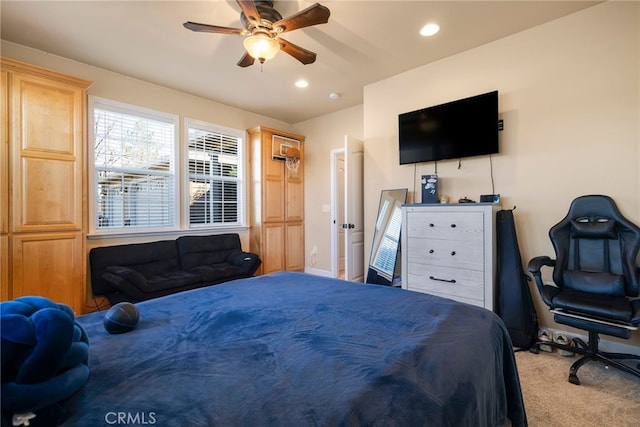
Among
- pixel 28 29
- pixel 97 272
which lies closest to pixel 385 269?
pixel 97 272

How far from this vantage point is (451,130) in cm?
307

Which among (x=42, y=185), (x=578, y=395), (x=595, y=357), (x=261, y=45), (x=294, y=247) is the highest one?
(x=261, y=45)

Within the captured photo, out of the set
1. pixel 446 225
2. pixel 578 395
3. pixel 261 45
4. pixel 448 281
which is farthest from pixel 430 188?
pixel 261 45

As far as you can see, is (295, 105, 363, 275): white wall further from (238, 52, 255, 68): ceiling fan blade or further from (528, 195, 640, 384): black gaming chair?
(528, 195, 640, 384): black gaming chair

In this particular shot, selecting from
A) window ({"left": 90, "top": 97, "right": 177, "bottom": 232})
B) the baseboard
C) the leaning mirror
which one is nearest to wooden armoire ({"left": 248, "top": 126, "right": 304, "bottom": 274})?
the baseboard

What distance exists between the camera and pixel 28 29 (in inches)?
106

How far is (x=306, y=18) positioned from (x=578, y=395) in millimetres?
3108

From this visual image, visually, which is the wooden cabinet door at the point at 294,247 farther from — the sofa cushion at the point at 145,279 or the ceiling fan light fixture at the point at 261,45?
the ceiling fan light fixture at the point at 261,45

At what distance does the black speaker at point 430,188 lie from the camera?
3179 mm

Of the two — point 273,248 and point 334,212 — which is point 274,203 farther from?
point 334,212

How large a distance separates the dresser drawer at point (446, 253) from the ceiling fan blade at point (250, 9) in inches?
93.8

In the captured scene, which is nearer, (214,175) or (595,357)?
(595,357)

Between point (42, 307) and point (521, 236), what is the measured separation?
11.0 feet

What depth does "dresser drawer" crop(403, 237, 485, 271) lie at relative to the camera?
2.60 metres
